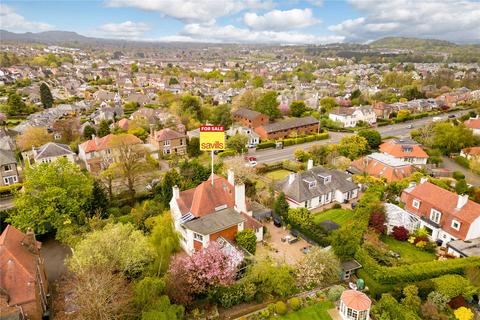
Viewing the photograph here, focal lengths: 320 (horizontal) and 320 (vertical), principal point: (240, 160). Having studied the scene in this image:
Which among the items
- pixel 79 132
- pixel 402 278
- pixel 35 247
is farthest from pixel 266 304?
pixel 79 132

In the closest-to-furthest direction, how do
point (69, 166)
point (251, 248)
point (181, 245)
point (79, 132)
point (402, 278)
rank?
point (402, 278), point (251, 248), point (181, 245), point (69, 166), point (79, 132)

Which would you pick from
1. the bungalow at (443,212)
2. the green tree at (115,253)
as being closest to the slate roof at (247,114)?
the bungalow at (443,212)

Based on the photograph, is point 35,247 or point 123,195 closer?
point 35,247

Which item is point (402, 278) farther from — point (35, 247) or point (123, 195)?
point (123, 195)

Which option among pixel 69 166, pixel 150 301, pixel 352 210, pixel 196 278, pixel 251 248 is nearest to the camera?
pixel 150 301

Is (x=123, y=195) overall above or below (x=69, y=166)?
below

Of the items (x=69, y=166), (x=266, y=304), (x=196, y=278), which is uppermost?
(x=69, y=166)

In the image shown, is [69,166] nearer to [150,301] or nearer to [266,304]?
[150,301]

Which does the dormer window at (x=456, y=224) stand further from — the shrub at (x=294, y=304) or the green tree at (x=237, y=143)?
the green tree at (x=237, y=143)
